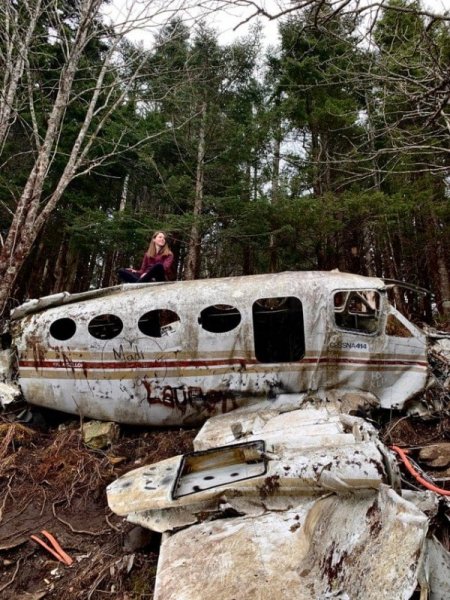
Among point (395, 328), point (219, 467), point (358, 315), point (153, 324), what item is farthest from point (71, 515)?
point (358, 315)

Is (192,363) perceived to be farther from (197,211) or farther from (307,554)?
(197,211)

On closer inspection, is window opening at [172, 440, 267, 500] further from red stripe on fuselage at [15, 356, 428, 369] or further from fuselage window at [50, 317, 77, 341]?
fuselage window at [50, 317, 77, 341]

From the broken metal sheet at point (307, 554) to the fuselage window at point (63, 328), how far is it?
3859 millimetres

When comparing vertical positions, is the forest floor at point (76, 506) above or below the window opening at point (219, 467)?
below

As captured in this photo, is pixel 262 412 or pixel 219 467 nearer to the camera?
pixel 219 467

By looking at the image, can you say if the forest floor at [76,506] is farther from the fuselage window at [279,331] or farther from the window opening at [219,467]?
the fuselage window at [279,331]

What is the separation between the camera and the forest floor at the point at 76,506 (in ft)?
10.3

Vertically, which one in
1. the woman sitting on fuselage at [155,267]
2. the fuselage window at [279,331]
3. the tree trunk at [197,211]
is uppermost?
the tree trunk at [197,211]

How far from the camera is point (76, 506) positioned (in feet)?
14.4

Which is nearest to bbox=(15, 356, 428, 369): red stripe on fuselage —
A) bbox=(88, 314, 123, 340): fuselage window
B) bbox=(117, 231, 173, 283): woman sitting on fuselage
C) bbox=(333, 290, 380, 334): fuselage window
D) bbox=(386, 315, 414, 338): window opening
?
bbox=(386, 315, 414, 338): window opening

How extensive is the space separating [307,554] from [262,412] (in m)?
2.82

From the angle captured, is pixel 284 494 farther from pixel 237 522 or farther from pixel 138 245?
pixel 138 245

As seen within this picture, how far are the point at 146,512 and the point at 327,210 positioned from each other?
11.1 m

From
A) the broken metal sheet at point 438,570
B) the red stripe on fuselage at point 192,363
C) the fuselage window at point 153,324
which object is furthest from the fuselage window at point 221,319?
the broken metal sheet at point 438,570
